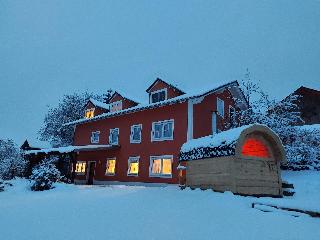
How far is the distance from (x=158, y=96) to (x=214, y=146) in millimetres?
11617

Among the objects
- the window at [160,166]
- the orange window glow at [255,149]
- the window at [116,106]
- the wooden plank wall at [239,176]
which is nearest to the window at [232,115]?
the window at [160,166]

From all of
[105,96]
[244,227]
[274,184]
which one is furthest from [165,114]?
[105,96]

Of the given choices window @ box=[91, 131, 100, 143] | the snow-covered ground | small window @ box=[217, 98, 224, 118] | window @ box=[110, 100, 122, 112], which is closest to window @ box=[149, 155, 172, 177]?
small window @ box=[217, 98, 224, 118]

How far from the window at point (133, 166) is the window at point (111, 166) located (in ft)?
6.79

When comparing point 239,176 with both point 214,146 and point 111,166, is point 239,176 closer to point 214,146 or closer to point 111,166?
point 214,146

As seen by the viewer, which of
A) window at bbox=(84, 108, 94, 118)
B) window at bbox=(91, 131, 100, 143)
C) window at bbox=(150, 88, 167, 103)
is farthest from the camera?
window at bbox=(84, 108, 94, 118)

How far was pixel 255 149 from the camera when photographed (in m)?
13.4

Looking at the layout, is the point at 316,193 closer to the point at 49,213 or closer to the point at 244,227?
the point at 244,227

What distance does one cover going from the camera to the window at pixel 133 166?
23172 millimetres

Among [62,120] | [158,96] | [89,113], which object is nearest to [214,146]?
[158,96]

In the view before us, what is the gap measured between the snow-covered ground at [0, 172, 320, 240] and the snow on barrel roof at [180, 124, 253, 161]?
2.01 meters

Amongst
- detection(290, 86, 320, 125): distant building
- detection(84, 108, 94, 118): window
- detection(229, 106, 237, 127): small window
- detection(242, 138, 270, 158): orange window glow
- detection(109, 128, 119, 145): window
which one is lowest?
detection(242, 138, 270, 158): orange window glow

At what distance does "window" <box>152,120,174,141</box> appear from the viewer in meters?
21.7

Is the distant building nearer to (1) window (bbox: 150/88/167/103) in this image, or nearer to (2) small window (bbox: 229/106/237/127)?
(2) small window (bbox: 229/106/237/127)
